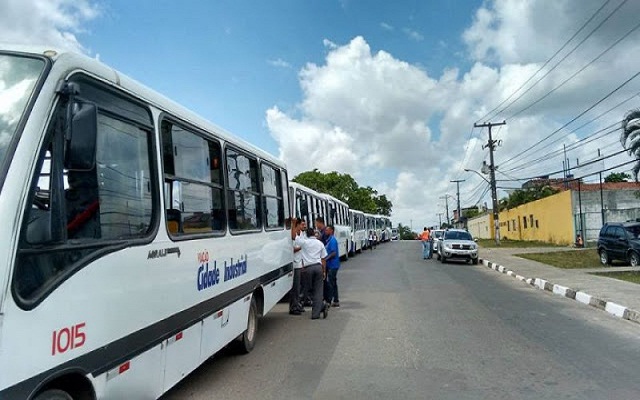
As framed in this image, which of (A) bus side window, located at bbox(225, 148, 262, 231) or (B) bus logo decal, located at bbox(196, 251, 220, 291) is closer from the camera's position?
(B) bus logo decal, located at bbox(196, 251, 220, 291)

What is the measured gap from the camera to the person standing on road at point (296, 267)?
1038 cm

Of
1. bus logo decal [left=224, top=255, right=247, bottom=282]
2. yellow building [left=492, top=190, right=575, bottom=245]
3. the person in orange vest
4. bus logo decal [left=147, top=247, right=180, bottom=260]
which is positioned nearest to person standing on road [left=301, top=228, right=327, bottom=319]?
bus logo decal [left=224, top=255, right=247, bottom=282]

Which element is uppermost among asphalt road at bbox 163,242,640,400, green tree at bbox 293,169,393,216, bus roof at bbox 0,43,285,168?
green tree at bbox 293,169,393,216

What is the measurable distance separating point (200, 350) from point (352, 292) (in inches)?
356

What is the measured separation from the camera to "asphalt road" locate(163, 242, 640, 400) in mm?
5695

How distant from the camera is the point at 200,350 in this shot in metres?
5.32

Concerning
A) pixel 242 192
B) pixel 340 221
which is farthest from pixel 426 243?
pixel 242 192

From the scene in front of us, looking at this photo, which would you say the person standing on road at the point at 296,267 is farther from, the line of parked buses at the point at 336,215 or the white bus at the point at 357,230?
the white bus at the point at 357,230

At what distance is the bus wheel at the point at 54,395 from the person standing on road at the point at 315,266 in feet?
23.0

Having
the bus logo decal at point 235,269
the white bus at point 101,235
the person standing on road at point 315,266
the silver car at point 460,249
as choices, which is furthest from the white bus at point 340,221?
the white bus at point 101,235

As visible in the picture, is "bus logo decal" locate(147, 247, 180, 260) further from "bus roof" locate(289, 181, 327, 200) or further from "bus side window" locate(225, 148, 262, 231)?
"bus roof" locate(289, 181, 327, 200)

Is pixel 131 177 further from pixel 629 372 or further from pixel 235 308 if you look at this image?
pixel 629 372

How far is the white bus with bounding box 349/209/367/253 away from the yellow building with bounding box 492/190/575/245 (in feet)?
44.7

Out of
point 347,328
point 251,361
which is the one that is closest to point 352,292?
point 347,328
